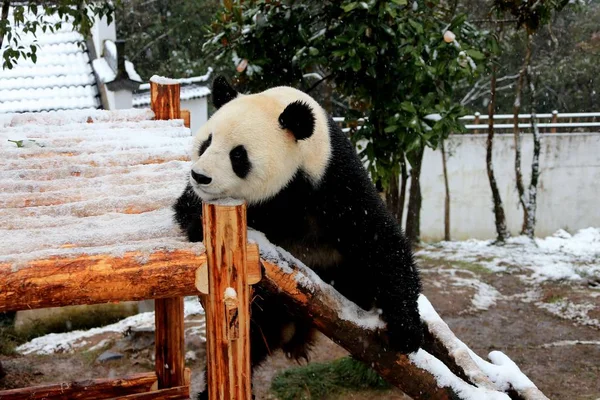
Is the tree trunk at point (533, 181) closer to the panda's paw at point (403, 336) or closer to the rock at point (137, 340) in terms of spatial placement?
the rock at point (137, 340)

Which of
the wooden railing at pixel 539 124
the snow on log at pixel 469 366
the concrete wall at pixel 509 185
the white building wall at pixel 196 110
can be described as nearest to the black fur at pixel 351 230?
the snow on log at pixel 469 366

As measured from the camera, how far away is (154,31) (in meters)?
17.3

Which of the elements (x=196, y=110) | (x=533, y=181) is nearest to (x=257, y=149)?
(x=196, y=110)

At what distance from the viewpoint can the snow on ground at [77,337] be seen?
840 centimetres

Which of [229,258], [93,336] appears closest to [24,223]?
[229,258]

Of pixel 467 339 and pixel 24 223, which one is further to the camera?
pixel 467 339

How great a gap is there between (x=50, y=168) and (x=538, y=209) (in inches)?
527

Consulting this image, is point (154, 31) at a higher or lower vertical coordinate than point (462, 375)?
higher

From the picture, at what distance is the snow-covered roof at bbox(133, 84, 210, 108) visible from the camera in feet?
35.0

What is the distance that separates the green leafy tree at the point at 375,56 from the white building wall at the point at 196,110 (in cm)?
517

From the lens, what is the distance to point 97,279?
7.22ft

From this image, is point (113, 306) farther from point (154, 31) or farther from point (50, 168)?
point (154, 31)

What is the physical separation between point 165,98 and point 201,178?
225 cm

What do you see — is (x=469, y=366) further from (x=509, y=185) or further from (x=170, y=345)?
(x=509, y=185)
